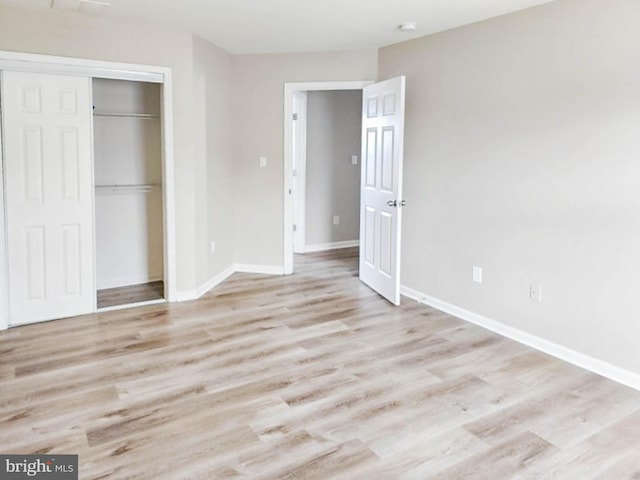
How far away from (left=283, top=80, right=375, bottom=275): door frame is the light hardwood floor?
5.07 feet

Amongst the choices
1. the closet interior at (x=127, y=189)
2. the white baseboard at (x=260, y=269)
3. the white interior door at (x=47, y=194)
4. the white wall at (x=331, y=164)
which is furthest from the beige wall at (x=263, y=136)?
the white interior door at (x=47, y=194)

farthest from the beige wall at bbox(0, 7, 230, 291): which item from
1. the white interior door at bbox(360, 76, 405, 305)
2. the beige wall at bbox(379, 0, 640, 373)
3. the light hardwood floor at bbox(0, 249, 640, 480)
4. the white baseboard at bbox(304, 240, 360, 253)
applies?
the white baseboard at bbox(304, 240, 360, 253)

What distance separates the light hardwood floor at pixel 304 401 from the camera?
90.0 inches

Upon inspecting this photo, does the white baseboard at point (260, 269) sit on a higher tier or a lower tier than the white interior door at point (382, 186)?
lower

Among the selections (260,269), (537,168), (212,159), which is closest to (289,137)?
(212,159)

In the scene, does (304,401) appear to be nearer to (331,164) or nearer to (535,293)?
(535,293)

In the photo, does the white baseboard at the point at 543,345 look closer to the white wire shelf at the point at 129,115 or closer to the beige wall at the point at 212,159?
the beige wall at the point at 212,159

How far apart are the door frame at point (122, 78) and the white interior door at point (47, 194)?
52 millimetres

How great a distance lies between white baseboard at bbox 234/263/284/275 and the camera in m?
5.75

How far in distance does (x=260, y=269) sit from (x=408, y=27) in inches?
118

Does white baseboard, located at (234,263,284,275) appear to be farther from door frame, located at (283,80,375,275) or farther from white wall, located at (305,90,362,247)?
white wall, located at (305,90,362,247)

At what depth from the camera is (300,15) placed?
3.86m

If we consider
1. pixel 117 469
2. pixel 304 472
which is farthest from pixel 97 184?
pixel 304 472

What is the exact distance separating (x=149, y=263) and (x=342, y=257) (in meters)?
2.49
